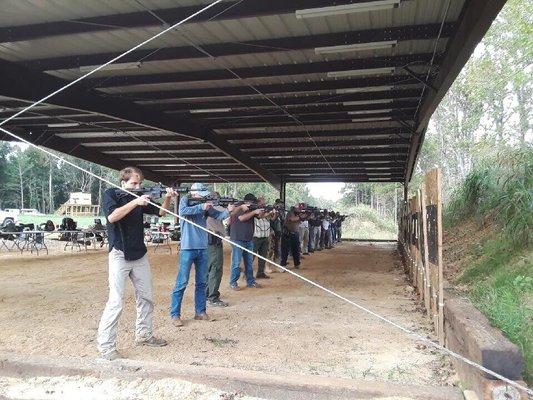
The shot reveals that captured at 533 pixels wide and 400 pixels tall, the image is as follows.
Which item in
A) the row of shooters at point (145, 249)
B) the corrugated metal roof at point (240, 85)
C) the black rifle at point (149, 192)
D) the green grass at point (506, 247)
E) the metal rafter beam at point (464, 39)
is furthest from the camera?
the corrugated metal roof at point (240, 85)

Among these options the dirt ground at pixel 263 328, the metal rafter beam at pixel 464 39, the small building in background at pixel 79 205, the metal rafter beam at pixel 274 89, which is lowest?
the dirt ground at pixel 263 328

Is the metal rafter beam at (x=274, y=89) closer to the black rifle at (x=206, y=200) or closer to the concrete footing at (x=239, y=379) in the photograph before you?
the black rifle at (x=206, y=200)

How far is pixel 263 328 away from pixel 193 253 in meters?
1.21

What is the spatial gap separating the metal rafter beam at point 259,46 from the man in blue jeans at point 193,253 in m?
1.86

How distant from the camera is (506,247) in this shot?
5.83m

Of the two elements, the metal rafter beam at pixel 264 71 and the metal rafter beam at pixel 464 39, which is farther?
the metal rafter beam at pixel 264 71

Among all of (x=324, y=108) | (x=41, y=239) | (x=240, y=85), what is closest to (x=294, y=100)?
(x=324, y=108)

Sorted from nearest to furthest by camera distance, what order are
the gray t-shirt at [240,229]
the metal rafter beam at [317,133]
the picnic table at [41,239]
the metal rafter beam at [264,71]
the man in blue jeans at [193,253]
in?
the man in blue jeans at [193,253] < the metal rafter beam at [264,71] < the gray t-shirt at [240,229] < the metal rafter beam at [317,133] < the picnic table at [41,239]

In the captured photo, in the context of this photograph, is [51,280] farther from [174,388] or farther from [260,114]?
[174,388]

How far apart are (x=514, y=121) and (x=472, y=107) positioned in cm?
539

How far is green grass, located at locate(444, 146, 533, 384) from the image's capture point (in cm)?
378

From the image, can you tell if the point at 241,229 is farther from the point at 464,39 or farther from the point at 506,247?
the point at 464,39

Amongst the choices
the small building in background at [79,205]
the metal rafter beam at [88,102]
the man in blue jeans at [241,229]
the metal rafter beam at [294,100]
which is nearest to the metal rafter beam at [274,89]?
the metal rafter beam at [294,100]

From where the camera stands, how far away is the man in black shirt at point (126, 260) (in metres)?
4.14
